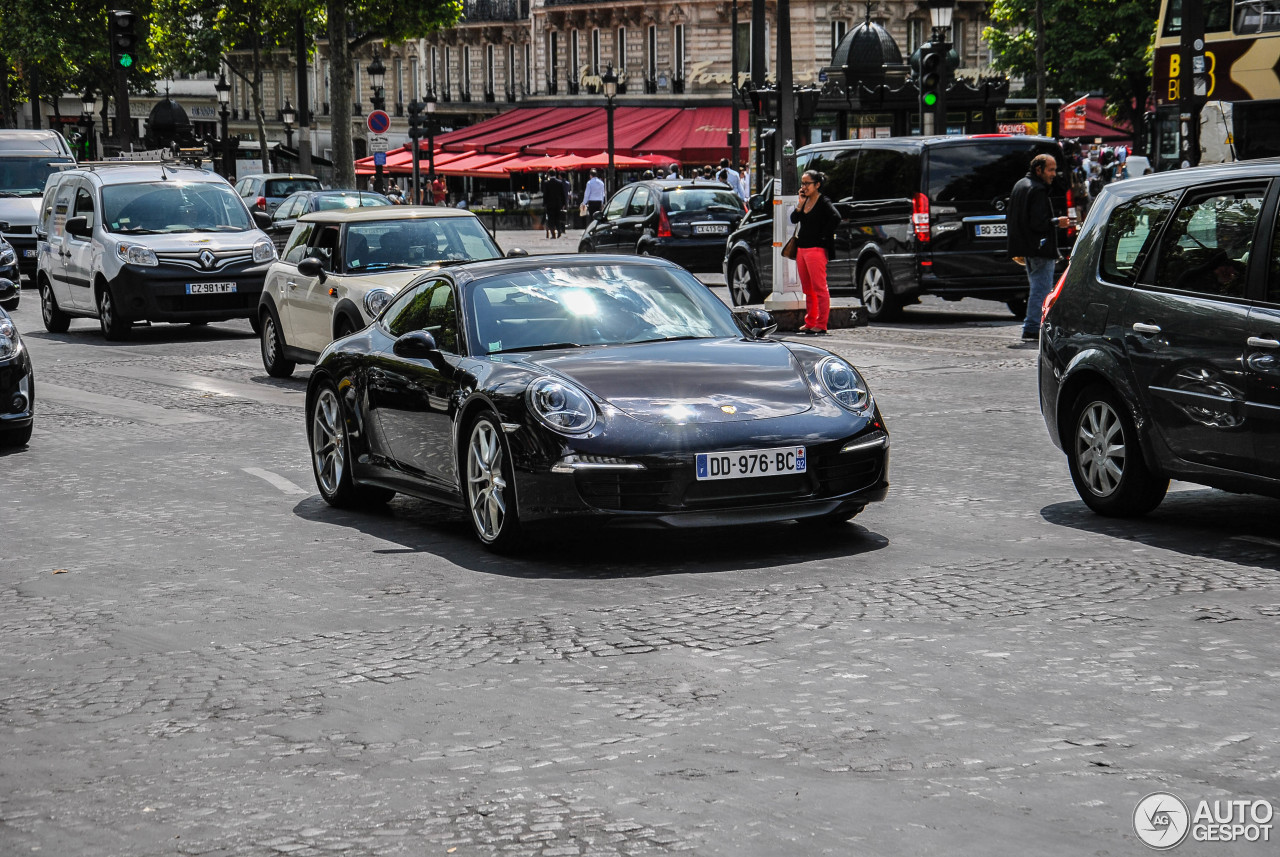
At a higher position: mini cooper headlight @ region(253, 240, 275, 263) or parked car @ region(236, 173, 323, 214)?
parked car @ region(236, 173, 323, 214)

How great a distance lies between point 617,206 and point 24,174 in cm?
1184

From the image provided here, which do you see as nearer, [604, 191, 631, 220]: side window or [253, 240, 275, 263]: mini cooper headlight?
[253, 240, 275, 263]: mini cooper headlight

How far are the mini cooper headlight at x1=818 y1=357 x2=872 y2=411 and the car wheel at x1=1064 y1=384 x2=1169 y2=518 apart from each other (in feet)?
3.87

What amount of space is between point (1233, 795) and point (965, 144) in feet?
55.2

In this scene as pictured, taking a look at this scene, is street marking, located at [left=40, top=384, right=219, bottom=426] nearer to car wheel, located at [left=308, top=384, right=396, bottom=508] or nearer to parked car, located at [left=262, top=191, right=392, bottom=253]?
car wheel, located at [left=308, top=384, right=396, bottom=508]

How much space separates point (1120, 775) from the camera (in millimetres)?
4672

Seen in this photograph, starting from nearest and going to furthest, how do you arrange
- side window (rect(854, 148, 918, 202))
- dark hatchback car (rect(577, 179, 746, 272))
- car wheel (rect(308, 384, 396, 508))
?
car wheel (rect(308, 384, 396, 508))
side window (rect(854, 148, 918, 202))
dark hatchback car (rect(577, 179, 746, 272))

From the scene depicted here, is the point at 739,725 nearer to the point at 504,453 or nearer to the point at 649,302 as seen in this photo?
the point at 504,453

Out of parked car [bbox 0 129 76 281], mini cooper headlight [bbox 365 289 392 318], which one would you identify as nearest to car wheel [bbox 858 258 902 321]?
mini cooper headlight [bbox 365 289 392 318]

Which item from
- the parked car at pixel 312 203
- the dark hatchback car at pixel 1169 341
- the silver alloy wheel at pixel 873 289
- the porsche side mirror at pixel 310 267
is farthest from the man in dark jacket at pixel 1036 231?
the parked car at pixel 312 203

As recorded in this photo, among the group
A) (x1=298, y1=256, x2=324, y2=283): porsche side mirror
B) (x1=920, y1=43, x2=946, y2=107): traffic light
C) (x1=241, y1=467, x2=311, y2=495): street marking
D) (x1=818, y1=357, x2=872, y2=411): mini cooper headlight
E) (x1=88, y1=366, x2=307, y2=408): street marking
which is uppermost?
(x1=920, y1=43, x2=946, y2=107): traffic light

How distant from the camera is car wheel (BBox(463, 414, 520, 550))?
794cm

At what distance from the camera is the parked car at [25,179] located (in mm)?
34406

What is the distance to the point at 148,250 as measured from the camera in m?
21.5
